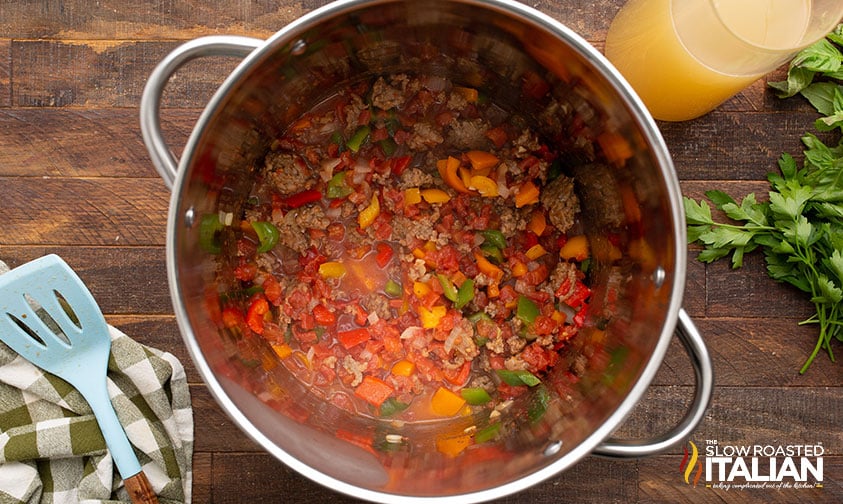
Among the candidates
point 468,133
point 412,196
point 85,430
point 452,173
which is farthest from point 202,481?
point 468,133

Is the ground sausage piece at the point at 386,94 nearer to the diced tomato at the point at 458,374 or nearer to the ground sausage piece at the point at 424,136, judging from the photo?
the ground sausage piece at the point at 424,136

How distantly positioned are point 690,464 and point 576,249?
69cm

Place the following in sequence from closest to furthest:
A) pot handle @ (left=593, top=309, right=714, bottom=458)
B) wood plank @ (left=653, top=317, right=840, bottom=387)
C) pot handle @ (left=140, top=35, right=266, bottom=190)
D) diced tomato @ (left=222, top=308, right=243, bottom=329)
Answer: pot handle @ (left=140, top=35, right=266, bottom=190)
pot handle @ (left=593, top=309, right=714, bottom=458)
diced tomato @ (left=222, top=308, right=243, bottom=329)
wood plank @ (left=653, top=317, right=840, bottom=387)

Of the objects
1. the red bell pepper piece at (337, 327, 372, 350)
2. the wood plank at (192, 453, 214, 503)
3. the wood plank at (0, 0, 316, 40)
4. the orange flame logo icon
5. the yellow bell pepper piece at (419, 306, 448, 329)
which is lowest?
the wood plank at (192, 453, 214, 503)

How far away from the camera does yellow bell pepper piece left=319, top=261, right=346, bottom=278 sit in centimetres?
174

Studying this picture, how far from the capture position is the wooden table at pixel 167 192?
68.2 inches

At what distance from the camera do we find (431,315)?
1.73 m

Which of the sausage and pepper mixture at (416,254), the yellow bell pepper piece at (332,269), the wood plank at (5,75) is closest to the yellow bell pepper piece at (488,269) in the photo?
the sausage and pepper mixture at (416,254)

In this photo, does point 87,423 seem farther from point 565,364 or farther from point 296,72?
point 565,364

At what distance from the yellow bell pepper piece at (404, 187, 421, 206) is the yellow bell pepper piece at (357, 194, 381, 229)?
78 mm

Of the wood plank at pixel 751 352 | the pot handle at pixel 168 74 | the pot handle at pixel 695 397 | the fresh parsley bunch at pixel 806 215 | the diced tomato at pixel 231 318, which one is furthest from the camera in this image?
the wood plank at pixel 751 352

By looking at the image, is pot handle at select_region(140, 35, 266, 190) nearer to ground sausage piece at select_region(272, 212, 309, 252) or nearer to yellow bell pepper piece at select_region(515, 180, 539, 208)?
ground sausage piece at select_region(272, 212, 309, 252)

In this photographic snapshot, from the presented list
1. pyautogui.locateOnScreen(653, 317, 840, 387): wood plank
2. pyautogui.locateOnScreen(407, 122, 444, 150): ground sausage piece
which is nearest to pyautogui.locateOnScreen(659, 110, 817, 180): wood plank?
pyautogui.locateOnScreen(653, 317, 840, 387): wood plank

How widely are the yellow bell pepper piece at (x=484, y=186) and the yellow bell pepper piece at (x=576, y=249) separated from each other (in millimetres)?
242
